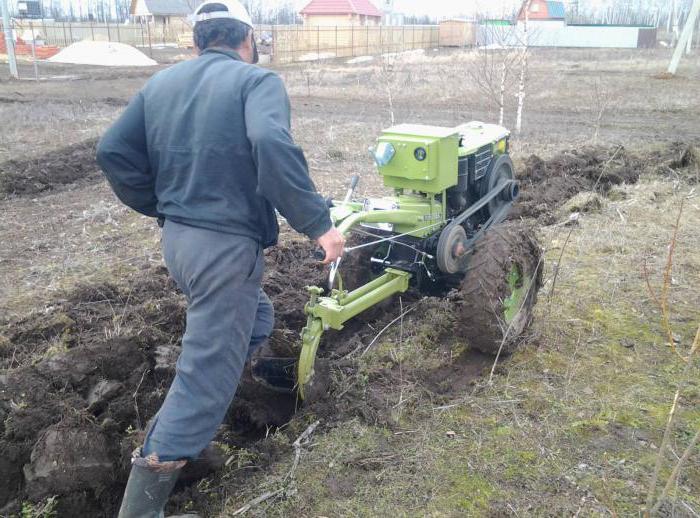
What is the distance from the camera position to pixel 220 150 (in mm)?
2793

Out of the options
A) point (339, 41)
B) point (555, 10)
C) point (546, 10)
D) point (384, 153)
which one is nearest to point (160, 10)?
point (339, 41)

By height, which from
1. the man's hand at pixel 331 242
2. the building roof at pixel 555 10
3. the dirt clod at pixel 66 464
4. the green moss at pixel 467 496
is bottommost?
the green moss at pixel 467 496

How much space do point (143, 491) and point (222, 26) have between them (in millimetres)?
2077

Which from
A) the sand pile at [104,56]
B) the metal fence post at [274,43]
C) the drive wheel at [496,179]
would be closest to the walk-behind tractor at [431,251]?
the drive wheel at [496,179]

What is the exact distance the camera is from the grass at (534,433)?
3123 mm

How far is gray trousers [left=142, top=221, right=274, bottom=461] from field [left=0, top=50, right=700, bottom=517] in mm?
511

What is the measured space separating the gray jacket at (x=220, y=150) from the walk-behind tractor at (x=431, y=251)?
97cm

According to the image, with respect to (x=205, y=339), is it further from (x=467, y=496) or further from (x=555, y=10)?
(x=555, y=10)

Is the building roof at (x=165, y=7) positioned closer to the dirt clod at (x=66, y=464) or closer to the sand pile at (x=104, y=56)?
the sand pile at (x=104, y=56)

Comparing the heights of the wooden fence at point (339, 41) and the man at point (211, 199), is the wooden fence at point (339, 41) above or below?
above

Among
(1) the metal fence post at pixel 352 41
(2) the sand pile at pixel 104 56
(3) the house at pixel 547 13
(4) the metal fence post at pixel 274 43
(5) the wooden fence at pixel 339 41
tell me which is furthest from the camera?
(3) the house at pixel 547 13

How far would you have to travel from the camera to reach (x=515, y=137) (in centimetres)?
1294

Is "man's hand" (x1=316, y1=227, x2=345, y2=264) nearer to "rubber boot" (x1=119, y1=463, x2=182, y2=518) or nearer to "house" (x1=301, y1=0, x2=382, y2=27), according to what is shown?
"rubber boot" (x1=119, y1=463, x2=182, y2=518)

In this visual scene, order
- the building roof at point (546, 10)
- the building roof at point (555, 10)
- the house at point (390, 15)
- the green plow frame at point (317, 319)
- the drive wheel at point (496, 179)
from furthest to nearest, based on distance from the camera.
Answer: the house at point (390, 15), the building roof at point (555, 10), the building roof at point (546, 10), the drive wheel at point (496, 179), the green plow frame at point (317, 319)
